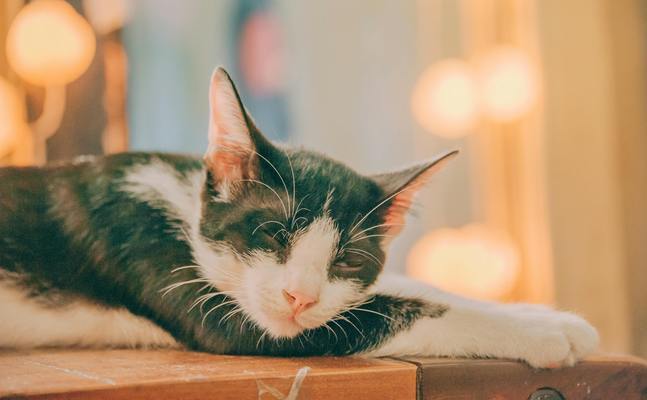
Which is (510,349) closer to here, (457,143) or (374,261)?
(374,261)

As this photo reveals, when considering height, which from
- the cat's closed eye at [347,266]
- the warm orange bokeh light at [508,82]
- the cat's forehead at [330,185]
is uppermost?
the warm orange bokeh light at [508,82]

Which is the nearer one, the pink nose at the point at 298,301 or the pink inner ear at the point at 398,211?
the pink nose at the point at 298,301

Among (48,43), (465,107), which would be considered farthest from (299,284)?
(465,107)

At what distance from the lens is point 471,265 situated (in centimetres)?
280

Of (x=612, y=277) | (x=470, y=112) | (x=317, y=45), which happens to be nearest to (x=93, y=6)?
(x=317, y=45)

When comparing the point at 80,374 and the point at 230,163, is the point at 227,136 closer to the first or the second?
the point at 230,163

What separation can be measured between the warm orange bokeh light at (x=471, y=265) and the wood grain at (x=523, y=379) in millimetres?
1912

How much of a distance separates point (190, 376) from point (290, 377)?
10 centimetres

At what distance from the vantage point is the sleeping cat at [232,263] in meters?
0.89

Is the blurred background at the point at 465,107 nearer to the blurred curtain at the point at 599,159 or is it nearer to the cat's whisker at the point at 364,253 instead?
the blurred curtain at the point at 599,159

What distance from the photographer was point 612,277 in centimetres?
267

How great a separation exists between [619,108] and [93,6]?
81.3 inches

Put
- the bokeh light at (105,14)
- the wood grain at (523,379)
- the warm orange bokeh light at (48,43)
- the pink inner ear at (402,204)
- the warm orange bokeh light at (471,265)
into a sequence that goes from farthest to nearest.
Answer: the warm orange bokeh light at (471,265)
the bokeh light at (105,14)
the warm orange bokeh light at (48,43)
the pink inner ear at (402,204)
the wood grain at (523,379)

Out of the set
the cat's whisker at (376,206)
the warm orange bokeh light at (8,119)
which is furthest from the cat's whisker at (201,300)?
the warm orange bokeh light at (8,119)
